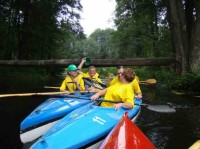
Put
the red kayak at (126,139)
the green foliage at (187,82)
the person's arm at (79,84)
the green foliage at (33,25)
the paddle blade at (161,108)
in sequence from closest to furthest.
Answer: the red kayak at (126,139)
the paddle blade at (161,108)
the person's arm at (79,84)
the green foliage at (187,82)
the green foliage at (33,25)

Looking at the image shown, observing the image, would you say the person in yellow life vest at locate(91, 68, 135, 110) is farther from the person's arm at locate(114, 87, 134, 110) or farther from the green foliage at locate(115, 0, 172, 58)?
the green foliage at locate(115, 0, 172, 58)

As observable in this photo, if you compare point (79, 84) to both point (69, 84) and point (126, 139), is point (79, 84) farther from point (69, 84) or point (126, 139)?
point (126, 139)

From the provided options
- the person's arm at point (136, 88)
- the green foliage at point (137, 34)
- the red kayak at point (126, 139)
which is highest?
the green foliage at point (137, 34)

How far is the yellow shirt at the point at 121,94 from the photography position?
17.4 feet

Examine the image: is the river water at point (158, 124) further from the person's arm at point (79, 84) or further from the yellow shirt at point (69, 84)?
the person's arm at point (79, 84)

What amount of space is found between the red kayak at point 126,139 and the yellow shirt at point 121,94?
1.26 m

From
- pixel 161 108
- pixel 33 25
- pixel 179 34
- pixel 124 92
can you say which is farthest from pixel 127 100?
pixel 33 25

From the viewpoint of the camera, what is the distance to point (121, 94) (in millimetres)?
5395

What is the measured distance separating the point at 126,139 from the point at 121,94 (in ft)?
5.77

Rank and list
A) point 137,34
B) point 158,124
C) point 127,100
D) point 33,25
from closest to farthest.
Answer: point 127,100 < point 158,124 < point 33,25 < point 137,34

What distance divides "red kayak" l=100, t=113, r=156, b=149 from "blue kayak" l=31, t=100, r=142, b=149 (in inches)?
21.5

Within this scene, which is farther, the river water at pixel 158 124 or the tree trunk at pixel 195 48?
the tree trunk at pixel 195 48

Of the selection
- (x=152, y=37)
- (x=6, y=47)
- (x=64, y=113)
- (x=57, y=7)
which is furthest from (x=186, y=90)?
(x=152, y=37)

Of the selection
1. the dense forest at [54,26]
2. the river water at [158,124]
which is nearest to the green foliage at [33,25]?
the dense forest at [54,26]
